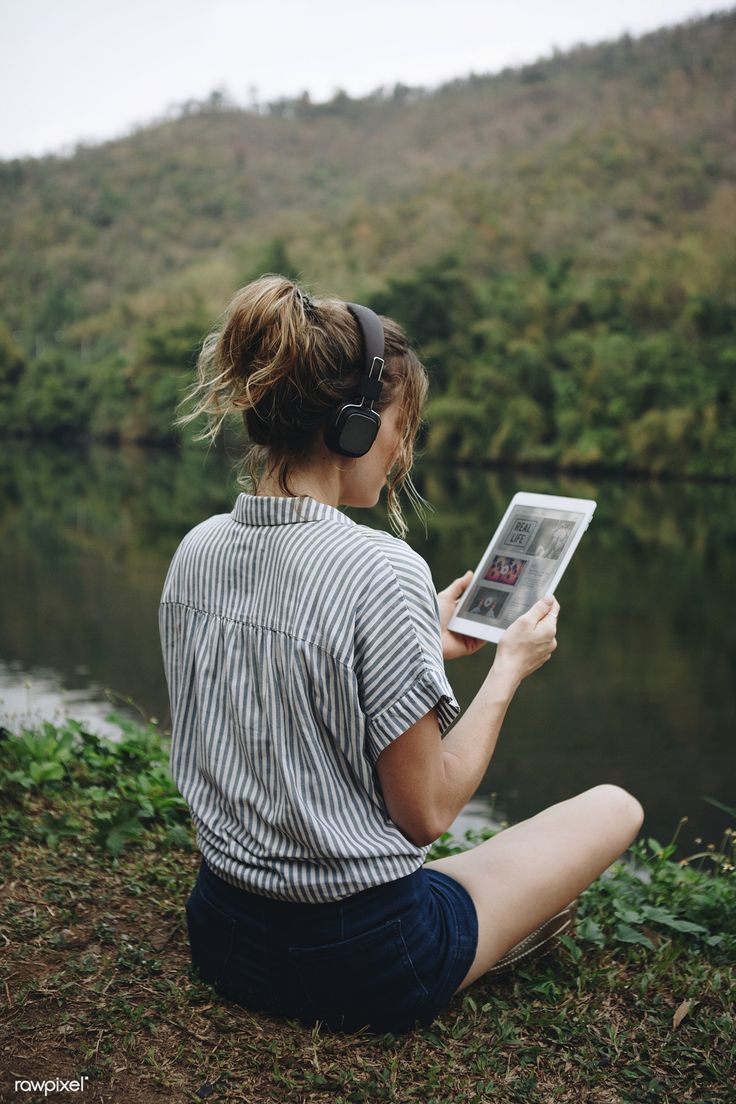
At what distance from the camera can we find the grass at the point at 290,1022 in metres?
1.60

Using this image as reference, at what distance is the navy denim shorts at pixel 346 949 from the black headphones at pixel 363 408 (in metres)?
0.68

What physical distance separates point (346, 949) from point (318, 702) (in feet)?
1.32

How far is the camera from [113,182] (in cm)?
8931

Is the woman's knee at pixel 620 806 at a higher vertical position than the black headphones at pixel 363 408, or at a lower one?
lower

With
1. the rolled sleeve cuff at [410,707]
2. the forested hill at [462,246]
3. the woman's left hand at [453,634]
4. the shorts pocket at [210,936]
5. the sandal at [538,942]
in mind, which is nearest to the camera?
the rolled sleeve cuff at [410,707]

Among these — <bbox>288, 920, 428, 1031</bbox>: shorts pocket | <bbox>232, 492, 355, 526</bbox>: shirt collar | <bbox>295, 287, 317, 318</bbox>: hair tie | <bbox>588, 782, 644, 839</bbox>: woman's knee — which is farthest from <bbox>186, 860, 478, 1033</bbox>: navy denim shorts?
<bbox>295, 287, 317, 318</bbox>: hair tie

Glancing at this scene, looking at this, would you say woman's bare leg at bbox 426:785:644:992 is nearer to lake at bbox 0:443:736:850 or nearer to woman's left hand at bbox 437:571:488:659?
woman's left hand at bbox 437:571:488:659

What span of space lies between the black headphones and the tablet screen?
0.53 metres

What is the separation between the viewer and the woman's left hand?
2025 millimetres

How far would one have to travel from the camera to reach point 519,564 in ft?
6.51

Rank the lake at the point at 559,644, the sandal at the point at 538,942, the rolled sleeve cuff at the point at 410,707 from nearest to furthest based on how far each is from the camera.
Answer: the rolled sleeve cuff at the point at 410,707 → the sandal at the point at 538,942 → the lake at the point at 559,644

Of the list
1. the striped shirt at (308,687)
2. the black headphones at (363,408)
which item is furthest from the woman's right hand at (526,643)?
the black headphones at (363,408)

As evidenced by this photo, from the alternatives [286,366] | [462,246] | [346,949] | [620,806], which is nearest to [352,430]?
[286,366]

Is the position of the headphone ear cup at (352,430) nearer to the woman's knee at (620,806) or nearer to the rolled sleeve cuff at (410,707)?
the rolled sleeve cuff at (410,707)
